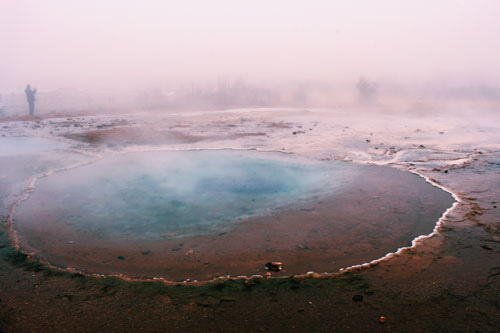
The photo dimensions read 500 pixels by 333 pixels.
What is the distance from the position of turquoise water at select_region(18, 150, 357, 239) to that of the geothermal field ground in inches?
1.9

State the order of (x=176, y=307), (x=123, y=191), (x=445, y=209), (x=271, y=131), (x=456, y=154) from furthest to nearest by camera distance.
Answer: (x=271, y=131), (x=456, y=154), (x=123, y=191), (x=445, y=209), (x=176, y=307)

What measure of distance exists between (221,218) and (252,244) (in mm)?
1118

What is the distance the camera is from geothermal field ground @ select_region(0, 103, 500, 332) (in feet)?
11.2

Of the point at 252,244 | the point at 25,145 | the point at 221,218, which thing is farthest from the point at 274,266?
the point at 25,145

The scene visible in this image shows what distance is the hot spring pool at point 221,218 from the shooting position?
4.57m

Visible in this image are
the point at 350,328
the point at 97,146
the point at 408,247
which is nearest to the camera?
the point at 350,328

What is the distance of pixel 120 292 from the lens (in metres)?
3.82

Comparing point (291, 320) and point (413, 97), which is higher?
point (413, 97)

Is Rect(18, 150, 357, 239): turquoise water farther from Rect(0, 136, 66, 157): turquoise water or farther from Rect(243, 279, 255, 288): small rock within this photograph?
Rect(0, 136, 66, 157): turquoise water

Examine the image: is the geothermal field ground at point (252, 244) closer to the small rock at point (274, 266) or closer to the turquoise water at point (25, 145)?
the small rock at point (274, 266)

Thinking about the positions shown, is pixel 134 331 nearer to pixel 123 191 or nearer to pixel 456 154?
pixel 123 191

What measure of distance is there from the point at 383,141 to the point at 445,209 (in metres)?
8.29

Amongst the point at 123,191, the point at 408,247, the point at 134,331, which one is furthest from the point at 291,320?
the point at 123,191

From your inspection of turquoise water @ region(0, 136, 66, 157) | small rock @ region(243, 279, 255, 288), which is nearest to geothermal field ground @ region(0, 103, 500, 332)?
small rock @ region(243, 279, 255, 288)
